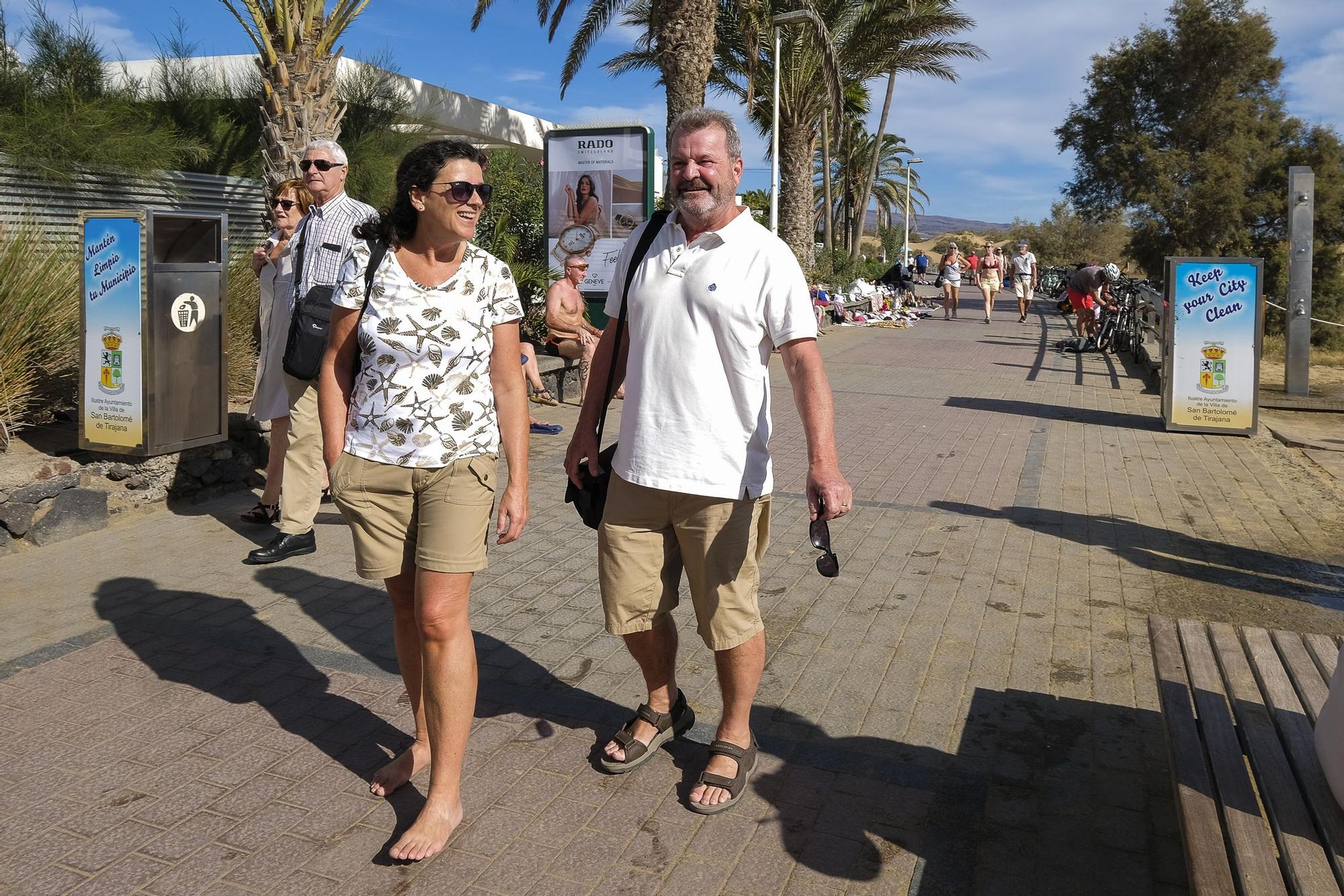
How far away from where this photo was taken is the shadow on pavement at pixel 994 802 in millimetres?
2895

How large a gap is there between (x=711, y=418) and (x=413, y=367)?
828 mm

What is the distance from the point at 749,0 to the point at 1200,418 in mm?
12630

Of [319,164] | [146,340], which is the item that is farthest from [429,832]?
[146,340]

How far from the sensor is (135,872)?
112 inches

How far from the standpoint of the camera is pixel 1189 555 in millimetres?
5926

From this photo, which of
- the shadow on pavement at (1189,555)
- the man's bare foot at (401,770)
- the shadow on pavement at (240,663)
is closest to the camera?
the man's bare foot at (401,770)

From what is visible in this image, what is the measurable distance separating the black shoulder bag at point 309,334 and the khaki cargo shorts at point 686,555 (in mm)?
2197

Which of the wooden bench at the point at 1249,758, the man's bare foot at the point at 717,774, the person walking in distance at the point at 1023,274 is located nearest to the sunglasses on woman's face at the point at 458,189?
the man's bare foot at the point at 717,774

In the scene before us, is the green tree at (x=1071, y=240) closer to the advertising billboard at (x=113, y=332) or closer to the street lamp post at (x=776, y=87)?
the street lamp post at (x=776, y=87)

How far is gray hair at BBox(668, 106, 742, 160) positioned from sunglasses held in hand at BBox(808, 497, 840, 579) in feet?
3.38

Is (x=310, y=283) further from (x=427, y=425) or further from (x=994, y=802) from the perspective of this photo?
(x=994, y=802)

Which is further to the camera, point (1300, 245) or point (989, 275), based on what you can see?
point (989, 275)

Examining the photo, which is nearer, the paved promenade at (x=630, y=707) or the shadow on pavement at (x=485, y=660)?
the paved promenade at (x=630, y=707)

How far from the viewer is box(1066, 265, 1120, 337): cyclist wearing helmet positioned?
704 inches
